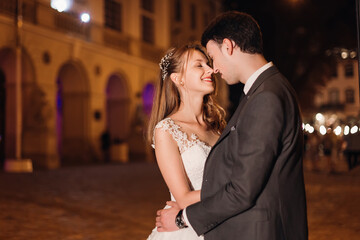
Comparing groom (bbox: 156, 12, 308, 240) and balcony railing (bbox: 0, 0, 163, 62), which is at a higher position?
balcony railing (bbox: 0, 0, 163, 62)

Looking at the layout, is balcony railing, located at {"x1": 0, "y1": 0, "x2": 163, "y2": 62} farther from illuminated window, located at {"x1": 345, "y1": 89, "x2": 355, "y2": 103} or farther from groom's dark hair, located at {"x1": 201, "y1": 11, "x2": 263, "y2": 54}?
illuminated window, located at {"x1": 345, "y1": 89, "x2": 355, "y2": 103}

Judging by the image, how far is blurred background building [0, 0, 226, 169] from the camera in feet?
64.2

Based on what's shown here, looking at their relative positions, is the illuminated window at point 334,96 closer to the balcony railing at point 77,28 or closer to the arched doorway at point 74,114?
the balcony railing at point 77,28

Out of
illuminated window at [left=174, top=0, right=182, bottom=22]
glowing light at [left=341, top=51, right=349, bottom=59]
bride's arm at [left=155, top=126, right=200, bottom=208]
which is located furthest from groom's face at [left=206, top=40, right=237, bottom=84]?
illuminated window at [left=174, top=0, right=182, bottom=22]

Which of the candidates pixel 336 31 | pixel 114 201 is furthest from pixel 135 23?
pixel 114 201

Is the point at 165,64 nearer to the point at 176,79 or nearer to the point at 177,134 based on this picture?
the point at 176,79

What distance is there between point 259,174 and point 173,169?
945mm

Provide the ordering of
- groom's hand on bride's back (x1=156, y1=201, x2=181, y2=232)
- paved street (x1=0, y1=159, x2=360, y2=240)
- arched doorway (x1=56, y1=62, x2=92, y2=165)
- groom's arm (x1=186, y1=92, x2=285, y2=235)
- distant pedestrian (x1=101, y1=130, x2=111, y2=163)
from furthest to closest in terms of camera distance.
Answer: distant pedestrian (x1=101, y1=130, x2=111, y2=163)
arched doorway (x1=56, y1=62, x2=92, y2=165)
paved street (x1=0, y1=159, x2=360, y2=240)
groom's hand on bride's back (x1=156, y1=201, x2=181, y2=232)
groom's arm (x1=186, y1=92, x2=285, y2=235)

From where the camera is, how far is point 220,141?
228cm

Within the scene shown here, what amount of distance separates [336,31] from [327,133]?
1118 cm

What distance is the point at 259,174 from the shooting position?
205cm

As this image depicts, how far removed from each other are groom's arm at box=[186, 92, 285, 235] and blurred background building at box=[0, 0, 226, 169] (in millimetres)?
16389

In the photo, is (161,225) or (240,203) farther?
(161,225)

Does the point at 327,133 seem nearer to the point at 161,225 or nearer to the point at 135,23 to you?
the point at 135,23
